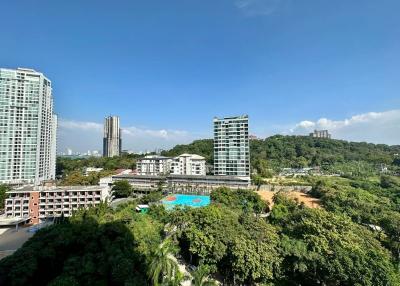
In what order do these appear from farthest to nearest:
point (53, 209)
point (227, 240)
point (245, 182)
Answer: point (245, 182)
point (53, 209)
point (227, 240)

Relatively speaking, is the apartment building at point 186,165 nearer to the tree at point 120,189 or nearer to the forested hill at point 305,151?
the tree at point 120,189

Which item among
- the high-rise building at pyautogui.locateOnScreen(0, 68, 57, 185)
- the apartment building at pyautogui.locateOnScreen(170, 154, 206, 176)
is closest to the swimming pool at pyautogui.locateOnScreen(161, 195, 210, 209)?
the apartment building at pyautogui.locateOnScreen(170, 154, 206, 176)

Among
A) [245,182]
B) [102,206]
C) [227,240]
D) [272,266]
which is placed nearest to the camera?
[272,266]

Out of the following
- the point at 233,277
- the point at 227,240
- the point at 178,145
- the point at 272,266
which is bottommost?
the point at 233,277

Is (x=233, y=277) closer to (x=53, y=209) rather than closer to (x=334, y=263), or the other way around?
(x=334, y=263)

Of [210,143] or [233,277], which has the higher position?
[210,143]

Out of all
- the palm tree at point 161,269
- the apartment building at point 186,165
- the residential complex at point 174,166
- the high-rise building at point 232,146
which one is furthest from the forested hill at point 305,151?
the palm tree at point 161,269

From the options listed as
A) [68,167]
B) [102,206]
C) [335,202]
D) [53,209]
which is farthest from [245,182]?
[68,167]
